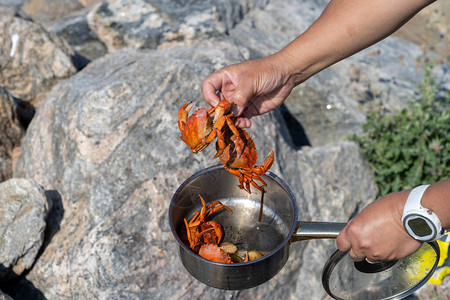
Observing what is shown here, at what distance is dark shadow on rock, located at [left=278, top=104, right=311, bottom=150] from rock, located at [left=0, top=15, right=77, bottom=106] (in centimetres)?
218

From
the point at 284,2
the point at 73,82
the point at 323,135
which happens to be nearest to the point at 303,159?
the point at 323,135

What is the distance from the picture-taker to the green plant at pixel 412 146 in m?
4.49

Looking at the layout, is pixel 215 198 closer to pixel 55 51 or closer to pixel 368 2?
pixel 368 2

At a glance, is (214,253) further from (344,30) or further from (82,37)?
(82,37)

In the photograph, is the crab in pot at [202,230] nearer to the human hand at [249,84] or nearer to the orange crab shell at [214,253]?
the orange crab shell at [214,253]

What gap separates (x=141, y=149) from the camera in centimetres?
360

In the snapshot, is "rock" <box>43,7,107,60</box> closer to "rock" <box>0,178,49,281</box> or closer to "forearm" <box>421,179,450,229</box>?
"rock" <box>0,178,49,281</box>

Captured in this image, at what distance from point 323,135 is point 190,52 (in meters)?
1.66

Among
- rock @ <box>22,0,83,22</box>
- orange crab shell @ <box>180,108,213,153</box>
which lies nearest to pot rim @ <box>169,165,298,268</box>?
orange crab shell @ <box>180,108,213,153</box>

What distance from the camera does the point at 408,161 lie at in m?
4.58

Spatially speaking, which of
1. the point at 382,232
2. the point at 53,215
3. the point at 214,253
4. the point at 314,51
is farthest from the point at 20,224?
the point at 382,232

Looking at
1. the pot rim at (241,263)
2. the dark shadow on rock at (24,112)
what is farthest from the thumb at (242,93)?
the dark shadow on rock at (24,112)

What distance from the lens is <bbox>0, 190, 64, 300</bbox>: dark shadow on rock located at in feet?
11.2

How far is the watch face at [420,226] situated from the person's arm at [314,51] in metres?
1.07
